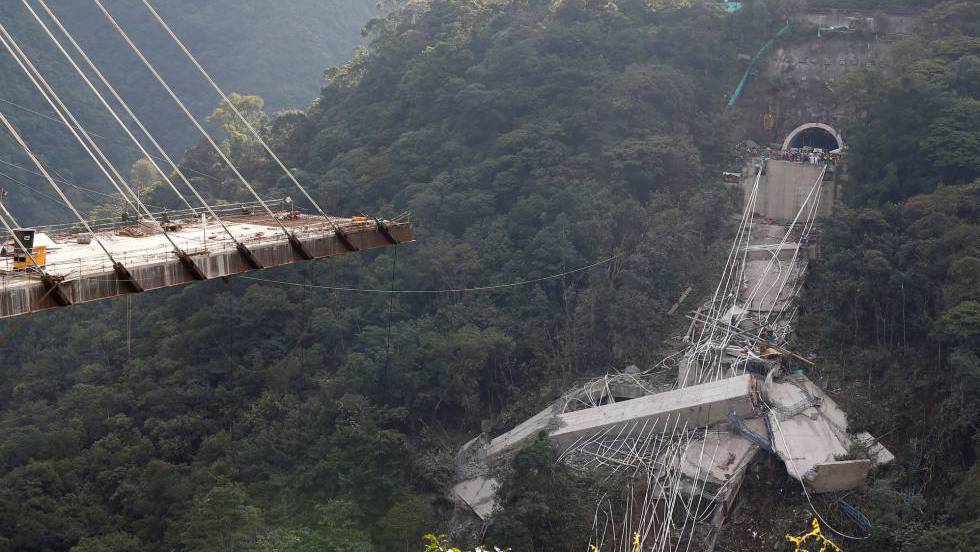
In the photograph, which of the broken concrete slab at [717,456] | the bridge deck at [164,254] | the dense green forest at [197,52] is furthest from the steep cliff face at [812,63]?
the dense green forest at [197,52]

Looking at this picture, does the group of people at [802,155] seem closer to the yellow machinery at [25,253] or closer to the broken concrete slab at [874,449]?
the broken concrete slab at [874,449]

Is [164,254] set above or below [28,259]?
below

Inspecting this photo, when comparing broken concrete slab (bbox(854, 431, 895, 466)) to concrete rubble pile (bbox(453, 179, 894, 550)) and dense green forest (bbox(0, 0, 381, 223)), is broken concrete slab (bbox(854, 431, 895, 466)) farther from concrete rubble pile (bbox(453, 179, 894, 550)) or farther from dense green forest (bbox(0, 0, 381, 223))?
dense green forest (bbox(0, 0, 381, 223))

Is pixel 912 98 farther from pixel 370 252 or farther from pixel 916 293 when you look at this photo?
pixel 370 252

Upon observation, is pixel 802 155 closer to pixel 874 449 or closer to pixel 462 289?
pixel 462 289

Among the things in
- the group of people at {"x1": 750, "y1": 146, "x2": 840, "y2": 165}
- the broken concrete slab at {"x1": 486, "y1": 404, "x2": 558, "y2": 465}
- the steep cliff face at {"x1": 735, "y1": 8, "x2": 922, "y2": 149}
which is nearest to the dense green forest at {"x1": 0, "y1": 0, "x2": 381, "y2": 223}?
the steep cliff face at {"x1": 735, "y1": 8, "x2": 922, "y2": 149}

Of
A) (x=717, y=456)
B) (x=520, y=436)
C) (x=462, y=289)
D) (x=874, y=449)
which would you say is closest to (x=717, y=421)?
(x=717, y=456)
